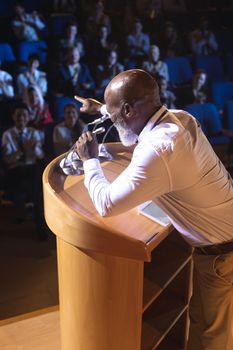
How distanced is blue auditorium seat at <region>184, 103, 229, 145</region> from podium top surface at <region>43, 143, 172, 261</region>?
7.92 ft

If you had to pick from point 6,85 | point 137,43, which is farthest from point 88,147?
point 137,43

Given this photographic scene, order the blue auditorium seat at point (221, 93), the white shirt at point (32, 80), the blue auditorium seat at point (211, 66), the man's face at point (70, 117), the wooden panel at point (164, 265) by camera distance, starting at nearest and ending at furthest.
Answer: the wooden panel at point (164, 265), the man's face at point (70, 117), the white shirt at point (32, 80), the blue auditorium seat at point (221, 93), the blue auditorium seat at point (211, 66)

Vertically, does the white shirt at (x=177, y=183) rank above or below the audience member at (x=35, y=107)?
above

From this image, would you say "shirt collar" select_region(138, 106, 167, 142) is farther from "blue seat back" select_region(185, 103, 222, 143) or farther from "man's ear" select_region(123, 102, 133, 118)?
"blue seat back" select_region(185, 103, 222, 143)

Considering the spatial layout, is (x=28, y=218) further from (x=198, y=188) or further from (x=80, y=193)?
(x=198, y=188)

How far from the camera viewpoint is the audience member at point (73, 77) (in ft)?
11.4

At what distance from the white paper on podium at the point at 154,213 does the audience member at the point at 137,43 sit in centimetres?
268

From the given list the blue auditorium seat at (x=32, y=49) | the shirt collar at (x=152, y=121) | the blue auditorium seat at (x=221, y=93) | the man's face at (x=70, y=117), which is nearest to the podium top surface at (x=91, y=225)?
the shirt collar at (x=152, y=121)

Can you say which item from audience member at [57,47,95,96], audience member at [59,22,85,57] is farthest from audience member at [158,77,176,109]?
audience member at [59,22,85,57]

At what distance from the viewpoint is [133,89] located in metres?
1.25

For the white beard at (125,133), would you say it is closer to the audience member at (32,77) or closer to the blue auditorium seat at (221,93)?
the audience member at (32,77)

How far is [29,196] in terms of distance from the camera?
2.85m

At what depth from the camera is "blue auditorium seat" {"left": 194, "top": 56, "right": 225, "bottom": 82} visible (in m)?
4.12

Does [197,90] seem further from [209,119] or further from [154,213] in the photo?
[154,213]
